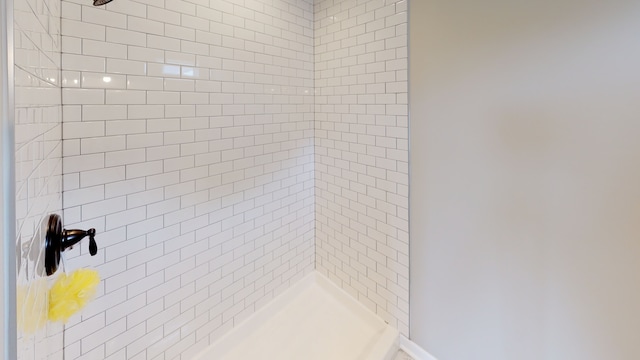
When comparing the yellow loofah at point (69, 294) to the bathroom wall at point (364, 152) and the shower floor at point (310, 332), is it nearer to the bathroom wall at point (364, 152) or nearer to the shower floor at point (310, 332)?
the shower floor at point (310, 332)

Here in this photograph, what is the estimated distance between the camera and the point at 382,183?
1.74 metres

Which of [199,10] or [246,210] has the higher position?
[199,10]

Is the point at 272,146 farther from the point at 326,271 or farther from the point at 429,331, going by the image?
the point at 429,331

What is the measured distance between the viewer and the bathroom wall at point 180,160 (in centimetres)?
112

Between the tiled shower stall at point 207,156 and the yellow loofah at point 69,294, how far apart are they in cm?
5

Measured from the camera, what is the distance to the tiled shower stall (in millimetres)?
1038

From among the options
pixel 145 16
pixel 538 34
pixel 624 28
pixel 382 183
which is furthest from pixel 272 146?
pixel 624 28

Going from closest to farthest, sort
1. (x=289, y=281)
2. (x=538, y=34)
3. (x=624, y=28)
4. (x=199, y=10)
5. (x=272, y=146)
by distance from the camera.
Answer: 1. (x=624, y=28)
2. (x=538, y=34)
3. (x=199, y=10)
4. (x=272, y=146)
5. (x=289, y=281)

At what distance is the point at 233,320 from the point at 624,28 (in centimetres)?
215

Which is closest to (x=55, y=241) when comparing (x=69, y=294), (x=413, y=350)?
(x=69, y=294)

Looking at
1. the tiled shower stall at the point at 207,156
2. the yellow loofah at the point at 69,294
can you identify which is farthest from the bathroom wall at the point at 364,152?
the yellow loofah at the point at 69,294

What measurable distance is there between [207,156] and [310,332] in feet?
4.24

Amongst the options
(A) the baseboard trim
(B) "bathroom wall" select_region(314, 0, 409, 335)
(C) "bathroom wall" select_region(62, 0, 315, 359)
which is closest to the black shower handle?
(C) "bathroom wall" select_region(62, 0, 315, 359)

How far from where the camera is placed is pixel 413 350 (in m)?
1.64
